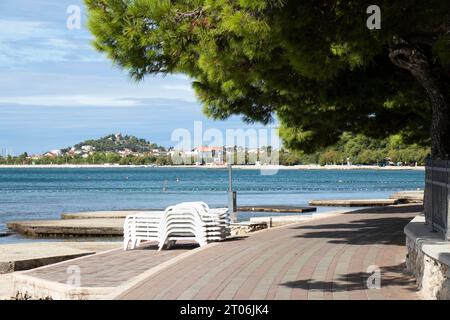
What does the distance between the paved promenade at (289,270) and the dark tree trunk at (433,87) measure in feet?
7.01

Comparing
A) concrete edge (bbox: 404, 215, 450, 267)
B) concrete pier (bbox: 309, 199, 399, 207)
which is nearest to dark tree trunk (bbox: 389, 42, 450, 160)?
concrete edge (bbox: 404, 215, 450, 267)

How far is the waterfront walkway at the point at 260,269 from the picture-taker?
29.8 feet

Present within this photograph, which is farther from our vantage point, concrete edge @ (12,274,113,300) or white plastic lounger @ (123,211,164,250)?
white plastic lounger @ (123,211,164,250)

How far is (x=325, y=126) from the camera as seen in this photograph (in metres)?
23.3

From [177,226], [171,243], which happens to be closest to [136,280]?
[177,226]

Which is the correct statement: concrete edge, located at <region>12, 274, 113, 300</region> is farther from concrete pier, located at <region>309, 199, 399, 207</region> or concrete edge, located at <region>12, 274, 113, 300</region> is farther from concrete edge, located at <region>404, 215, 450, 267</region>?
concrete pier, located at <region>309, 199, 399, 207</region>

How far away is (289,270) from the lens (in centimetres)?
1084

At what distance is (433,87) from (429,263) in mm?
6353

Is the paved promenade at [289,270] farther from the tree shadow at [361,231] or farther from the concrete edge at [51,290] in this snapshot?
the concrete edge at [51,290]

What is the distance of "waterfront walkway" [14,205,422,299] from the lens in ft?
29.8

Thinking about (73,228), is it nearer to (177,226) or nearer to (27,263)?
(27,263)

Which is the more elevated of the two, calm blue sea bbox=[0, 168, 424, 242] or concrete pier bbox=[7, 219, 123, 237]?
concrete pier bbox=[7, 219, 123, 237]
